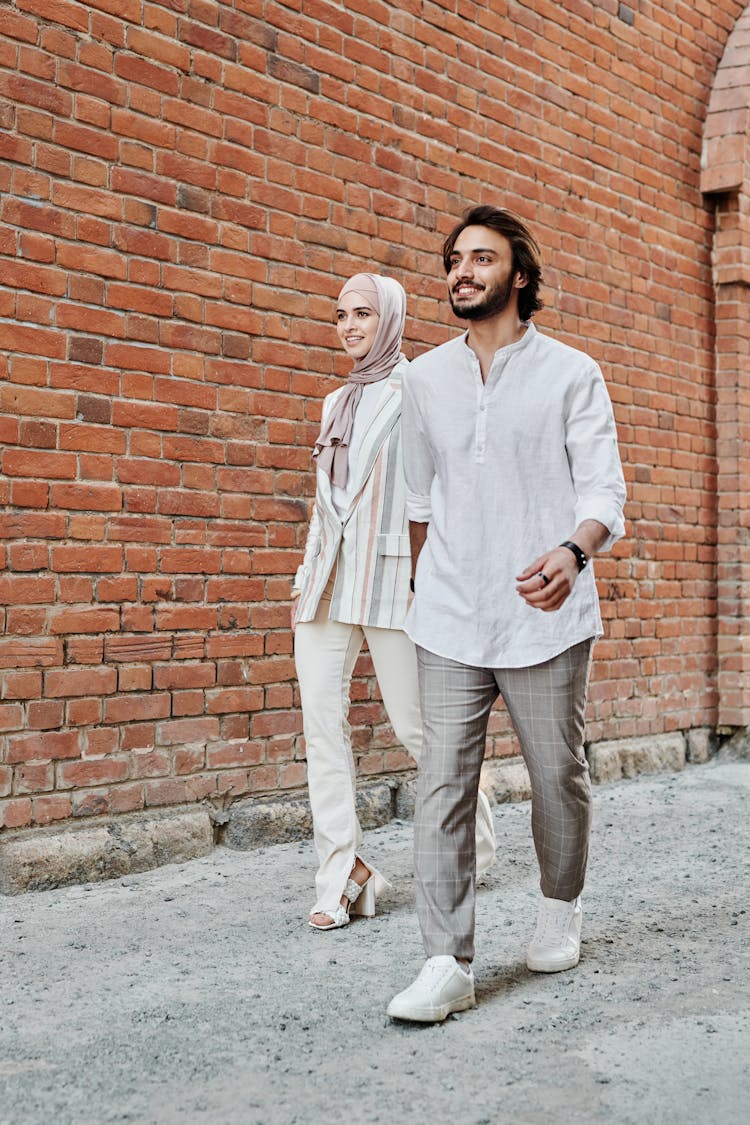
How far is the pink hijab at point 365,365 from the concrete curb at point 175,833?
150 centimetres

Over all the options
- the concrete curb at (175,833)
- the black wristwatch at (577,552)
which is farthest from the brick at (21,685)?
the black wristwatch at (577,552)

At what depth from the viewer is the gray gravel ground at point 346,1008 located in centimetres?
259

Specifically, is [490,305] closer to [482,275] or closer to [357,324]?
[482,275]

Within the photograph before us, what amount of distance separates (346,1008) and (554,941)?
0.66m

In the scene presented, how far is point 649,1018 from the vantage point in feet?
10.3

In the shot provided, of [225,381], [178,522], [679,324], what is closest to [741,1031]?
[178,522]

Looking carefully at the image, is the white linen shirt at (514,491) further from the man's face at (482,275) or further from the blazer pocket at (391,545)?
the blazer pocket at (391,545)

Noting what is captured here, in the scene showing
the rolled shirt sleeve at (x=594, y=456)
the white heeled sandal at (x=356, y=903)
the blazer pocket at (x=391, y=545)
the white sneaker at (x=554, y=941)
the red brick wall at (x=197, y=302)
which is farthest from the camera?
the red brick wall at (x=197, y=302)

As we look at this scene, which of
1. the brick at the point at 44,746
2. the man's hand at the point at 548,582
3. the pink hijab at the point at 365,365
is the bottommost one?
the brick at the point at 44,746

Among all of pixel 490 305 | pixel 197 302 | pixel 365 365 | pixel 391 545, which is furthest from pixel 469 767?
pixel 197 302

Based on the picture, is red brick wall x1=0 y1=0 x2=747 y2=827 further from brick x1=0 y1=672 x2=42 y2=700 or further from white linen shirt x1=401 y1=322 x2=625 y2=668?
white linen shirt x1=401 y1=322 x2=625 y2=668

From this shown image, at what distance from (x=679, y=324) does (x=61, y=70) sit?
4626mm

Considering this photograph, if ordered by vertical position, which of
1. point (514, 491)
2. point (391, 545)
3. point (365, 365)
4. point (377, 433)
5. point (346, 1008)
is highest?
point (365, 365)

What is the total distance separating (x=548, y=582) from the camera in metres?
2.94
